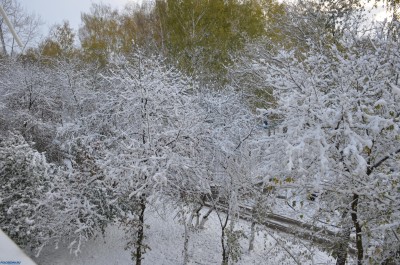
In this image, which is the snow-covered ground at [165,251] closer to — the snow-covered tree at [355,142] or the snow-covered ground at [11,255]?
the snow-covered tree at [355,142]

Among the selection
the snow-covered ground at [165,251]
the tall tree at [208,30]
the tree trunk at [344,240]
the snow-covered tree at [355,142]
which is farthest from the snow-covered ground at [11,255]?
the tall tree at [208,30]

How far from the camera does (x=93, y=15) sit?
1351 inches

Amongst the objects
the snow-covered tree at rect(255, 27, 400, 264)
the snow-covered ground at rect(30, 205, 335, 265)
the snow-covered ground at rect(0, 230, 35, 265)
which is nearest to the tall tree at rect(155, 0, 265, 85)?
the snow-covered ground at rect(30, 205, 335, 265)

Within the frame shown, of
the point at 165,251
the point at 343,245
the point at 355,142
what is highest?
the point at 355,142

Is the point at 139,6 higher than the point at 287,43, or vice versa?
the point at 139,6

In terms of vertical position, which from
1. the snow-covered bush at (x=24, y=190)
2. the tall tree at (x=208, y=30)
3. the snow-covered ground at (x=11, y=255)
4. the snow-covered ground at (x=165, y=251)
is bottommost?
the snow-covered ground at (x=165, y=251)

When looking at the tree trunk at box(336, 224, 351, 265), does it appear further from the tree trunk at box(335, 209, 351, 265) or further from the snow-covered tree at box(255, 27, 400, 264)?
the snow-covered tree at box(255, 27, 400, 264)

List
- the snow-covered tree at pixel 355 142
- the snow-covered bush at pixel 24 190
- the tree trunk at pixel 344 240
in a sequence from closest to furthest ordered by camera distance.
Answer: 1. the snow-covered tree at pixel 355 142
2. the tree trunk at pixel 344 240
3. the snow-covered bush at pixel 24 190

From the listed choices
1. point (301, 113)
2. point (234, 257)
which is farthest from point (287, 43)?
point (301, 113)

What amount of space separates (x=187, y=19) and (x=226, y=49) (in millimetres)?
3394

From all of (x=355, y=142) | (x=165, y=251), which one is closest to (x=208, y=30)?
(x=165, y=251)

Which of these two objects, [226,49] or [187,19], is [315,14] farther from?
A: [187,19]

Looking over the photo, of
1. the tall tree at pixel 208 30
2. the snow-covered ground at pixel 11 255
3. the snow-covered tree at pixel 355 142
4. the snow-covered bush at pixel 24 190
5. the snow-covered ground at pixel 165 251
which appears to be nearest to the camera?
the snow-covered ground at pixel 11 255

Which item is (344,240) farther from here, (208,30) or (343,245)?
(208,30)
